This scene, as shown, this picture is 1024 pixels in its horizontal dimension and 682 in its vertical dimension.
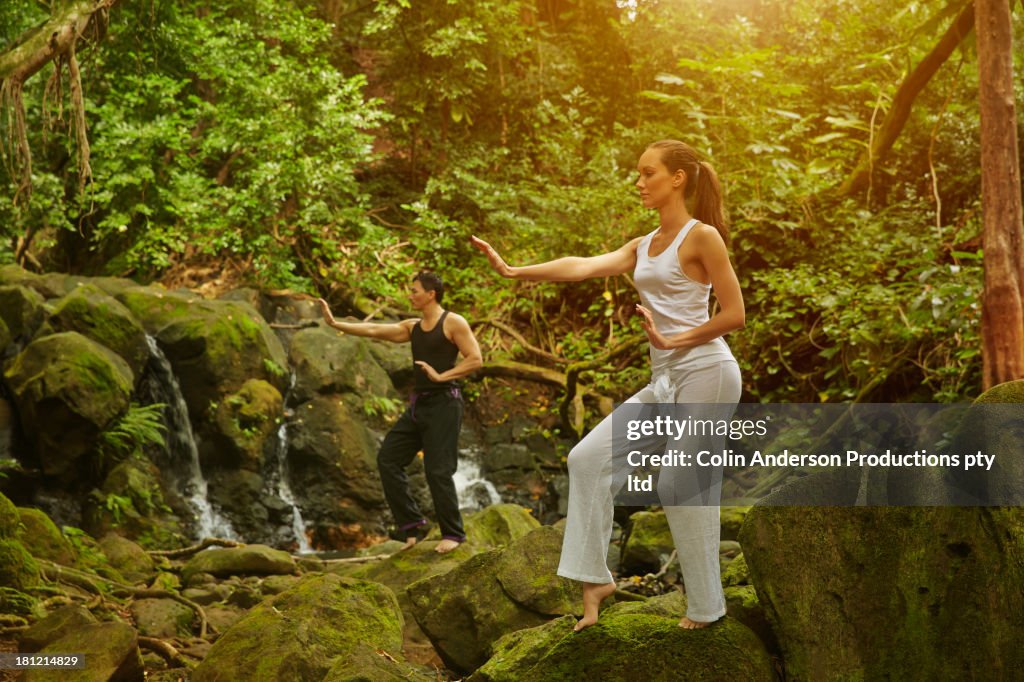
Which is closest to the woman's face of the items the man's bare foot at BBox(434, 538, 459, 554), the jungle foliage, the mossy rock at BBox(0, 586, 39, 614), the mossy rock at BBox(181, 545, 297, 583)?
the man's bare foot at BBox(434, 538, 459, 554)

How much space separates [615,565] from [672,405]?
5.46 metres

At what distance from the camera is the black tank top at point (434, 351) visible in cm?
717

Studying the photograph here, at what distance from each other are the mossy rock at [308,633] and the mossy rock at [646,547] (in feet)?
9.91

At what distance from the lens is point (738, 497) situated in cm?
1037

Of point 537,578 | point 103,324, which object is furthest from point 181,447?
point 537,578

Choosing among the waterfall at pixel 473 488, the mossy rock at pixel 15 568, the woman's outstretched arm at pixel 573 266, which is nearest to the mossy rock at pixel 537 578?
the woman's outstretched arm at pixel 573 266

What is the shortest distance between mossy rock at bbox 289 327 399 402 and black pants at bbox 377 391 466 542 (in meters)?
6.09

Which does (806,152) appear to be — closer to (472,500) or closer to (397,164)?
(472,500)

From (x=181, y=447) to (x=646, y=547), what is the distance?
21.7 ft

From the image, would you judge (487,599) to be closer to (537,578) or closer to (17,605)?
(537,578)

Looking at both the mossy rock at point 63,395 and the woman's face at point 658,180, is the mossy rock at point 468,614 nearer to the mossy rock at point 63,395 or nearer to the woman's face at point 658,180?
the woman's face at point 658,180

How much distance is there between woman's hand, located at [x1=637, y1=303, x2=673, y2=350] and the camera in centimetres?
340

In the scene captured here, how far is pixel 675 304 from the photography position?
364 centimetres

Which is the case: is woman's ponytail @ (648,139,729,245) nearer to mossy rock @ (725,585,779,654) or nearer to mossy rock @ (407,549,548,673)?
mossy rock @ (725,585,779,654)
